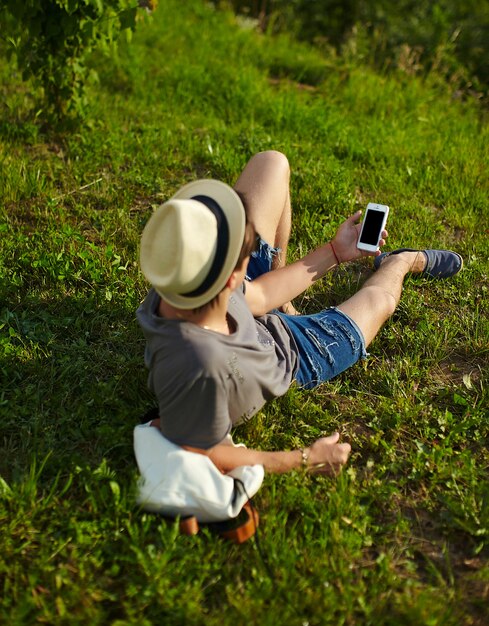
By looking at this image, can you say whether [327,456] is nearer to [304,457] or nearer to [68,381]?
[304,457]

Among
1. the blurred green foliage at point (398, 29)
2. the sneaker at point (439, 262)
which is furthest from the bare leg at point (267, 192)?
the blurred green foliage at point (398, 29)

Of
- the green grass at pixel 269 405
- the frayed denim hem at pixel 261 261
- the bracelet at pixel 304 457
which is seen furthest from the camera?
the frayed denim hem at pixel 261 261

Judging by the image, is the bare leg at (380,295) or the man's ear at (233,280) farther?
the bare leg at (380,295)

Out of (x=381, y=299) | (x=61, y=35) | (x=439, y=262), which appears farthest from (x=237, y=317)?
(x=61, y=35)

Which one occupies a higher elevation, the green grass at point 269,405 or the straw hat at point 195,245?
the straw hat at point 195,245

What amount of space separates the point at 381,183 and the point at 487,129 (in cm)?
158

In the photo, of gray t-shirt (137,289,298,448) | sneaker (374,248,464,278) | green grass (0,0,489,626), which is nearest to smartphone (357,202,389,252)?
green grass (0,0,489,626)

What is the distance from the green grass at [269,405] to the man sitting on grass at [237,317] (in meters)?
0.16

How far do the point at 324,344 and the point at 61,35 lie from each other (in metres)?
2.74

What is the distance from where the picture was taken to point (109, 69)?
5.96 metres

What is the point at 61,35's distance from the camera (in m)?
4.43

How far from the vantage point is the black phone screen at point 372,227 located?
3.29 metres

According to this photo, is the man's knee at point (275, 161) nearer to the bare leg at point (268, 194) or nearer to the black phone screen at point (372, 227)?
the bare leg at point (268, 194)

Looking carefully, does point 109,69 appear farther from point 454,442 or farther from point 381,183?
point 454,442
